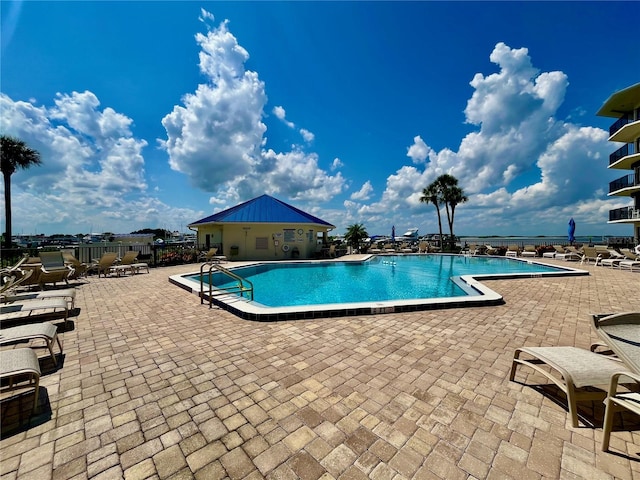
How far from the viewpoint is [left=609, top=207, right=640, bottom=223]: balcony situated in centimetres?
2028

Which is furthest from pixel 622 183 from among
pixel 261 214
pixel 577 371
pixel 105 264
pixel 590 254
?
pixel 105 264

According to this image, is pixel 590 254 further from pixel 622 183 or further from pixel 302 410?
pixel 302 410

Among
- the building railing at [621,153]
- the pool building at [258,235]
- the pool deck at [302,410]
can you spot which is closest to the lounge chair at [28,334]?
the pool deck at [302,410]

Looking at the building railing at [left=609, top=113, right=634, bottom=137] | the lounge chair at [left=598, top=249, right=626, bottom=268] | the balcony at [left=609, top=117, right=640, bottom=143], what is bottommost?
the lounge chair at [left=598, top=249, right=626, bottom=268]

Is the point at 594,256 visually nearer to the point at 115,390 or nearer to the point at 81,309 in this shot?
the point at 115,390

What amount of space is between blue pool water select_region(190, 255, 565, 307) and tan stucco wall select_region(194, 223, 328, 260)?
4.18m

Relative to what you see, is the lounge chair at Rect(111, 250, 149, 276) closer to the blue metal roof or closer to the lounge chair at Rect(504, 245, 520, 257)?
the blue metal roof

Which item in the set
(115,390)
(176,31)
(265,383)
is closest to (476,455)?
(265,383)

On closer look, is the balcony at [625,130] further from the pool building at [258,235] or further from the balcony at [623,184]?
the pool building at [258,235]

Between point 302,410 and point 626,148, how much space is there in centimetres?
3347

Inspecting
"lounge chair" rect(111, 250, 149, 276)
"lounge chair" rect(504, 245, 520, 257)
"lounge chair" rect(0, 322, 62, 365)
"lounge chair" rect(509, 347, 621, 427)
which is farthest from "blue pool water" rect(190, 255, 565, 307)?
"lounge chair" rect(504, 245, 520, 257)

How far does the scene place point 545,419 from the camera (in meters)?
2.28

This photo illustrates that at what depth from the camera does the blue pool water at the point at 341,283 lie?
8742 millimetres

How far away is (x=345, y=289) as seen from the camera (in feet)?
33.1
